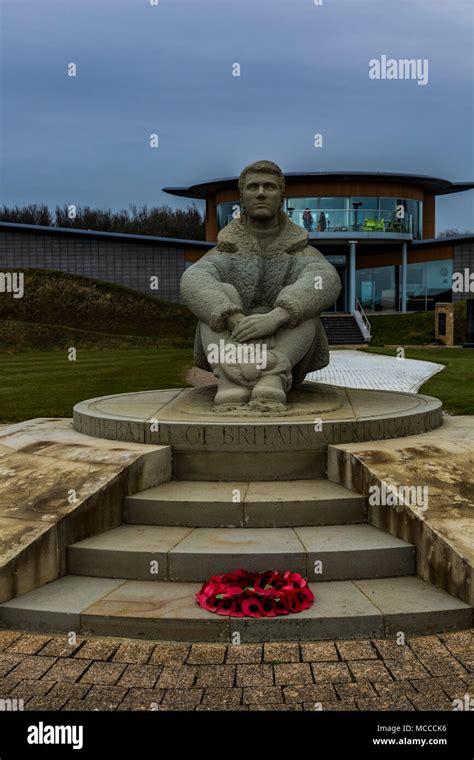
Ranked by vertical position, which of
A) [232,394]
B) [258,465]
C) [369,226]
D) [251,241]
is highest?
[369,226]

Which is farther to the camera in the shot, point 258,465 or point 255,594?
point 258,465

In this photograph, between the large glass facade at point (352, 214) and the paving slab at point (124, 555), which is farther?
the large glass facade at point (352, 214)

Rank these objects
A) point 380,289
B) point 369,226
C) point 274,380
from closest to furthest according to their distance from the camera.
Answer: point 274,380, point 369,226, point 380,289

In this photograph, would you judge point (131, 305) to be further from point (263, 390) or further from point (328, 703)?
point (328, 703)

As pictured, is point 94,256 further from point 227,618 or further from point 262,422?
point 227,618

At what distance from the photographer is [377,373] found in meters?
21.3

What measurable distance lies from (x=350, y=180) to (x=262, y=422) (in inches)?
1547

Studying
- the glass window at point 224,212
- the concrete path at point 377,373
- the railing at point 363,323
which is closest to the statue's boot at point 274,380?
the concrete path at point 377,373

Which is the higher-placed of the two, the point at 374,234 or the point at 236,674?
the point at 374,234

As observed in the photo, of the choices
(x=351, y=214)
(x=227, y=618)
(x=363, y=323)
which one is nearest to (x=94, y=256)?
(x=351, y=214)

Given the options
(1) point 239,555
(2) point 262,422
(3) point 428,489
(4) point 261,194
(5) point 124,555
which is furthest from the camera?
(4) point 261,194

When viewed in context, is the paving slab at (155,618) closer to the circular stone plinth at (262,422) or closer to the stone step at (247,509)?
the stone step at (247,509)

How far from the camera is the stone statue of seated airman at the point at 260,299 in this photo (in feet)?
27.2

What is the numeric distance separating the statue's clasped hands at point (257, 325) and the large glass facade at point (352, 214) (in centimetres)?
3531
